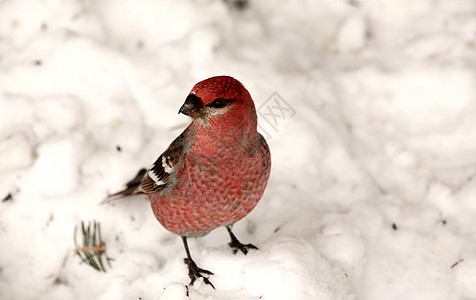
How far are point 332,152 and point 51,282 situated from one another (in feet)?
6.57

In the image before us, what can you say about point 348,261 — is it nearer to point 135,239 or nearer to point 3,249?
point 135,239

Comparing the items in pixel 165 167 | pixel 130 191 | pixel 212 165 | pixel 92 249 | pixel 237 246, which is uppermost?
pixel 212 165

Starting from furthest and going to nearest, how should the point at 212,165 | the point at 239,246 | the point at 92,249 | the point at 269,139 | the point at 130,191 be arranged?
the point at 269,139
the point at 130,191
the point at 92,249
the point at 239,246
the point at 212,165

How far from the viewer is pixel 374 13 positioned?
432cm

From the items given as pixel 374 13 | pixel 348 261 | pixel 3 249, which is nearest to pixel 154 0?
pixel 374 13

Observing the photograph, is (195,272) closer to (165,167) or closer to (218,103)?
(165,167)

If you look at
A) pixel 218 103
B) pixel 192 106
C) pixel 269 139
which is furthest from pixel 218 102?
pixel 269 139

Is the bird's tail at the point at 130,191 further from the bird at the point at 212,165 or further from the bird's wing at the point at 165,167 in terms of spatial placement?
the bird at the point at 212,165

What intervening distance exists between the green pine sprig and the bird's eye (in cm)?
129

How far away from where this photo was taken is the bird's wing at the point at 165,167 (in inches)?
113

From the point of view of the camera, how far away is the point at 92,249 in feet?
10.8

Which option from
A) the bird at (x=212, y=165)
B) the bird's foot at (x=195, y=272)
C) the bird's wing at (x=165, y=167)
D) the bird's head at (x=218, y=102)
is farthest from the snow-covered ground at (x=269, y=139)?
the bird's head at (x=218, y=102)

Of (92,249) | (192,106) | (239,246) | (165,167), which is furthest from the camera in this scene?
(92,249)

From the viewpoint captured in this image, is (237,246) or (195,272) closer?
(195,272)
